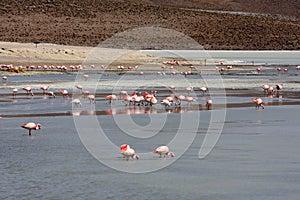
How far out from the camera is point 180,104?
18.2 meters

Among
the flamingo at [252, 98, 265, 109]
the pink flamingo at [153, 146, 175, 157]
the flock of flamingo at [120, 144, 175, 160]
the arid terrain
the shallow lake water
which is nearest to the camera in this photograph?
the shallow lake water

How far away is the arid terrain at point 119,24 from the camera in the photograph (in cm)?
7506

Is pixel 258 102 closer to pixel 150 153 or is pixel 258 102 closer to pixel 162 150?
pixel 150 153

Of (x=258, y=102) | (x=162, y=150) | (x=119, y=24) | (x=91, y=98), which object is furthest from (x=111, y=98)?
(x=119, y=24)

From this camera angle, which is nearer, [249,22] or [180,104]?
[180,104]

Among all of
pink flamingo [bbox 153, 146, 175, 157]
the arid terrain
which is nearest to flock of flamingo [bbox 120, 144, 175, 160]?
pink flamingo [bbox 153, 146, 175, 157]

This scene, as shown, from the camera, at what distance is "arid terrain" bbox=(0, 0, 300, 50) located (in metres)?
75.1

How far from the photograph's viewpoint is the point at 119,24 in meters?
84.6

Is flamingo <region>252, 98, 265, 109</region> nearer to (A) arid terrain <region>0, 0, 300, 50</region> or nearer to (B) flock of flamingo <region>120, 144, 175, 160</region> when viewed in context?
(B) flock of flamingo <region>120, 144, 175, 160</region>

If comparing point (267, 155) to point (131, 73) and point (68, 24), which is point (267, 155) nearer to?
point (131, 73)

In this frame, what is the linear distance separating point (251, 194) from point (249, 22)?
80.7 metres

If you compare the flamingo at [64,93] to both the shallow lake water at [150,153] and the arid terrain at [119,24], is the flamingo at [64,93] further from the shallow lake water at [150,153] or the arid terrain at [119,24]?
the arid terrain at [119,24]

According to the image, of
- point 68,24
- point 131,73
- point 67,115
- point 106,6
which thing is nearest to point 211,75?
point 131,73

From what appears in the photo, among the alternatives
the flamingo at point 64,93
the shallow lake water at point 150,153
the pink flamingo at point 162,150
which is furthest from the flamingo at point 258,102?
the pink flamingo at point 162,150
